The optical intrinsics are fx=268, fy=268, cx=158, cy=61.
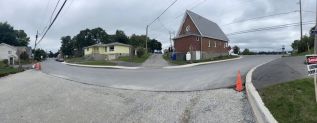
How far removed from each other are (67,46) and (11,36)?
73.7 feet

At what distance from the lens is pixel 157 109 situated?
8602mm

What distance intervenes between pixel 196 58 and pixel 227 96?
113 ft

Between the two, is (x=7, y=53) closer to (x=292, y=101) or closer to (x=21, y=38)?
(x=21, y=38)

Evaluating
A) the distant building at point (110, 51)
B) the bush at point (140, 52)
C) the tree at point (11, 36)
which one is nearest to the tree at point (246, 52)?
the distant building at point (110, 51)

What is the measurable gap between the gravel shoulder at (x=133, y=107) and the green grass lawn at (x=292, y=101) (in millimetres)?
693

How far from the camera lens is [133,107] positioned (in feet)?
29.8

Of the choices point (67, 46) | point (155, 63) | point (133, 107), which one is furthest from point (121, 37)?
point (133, 107)

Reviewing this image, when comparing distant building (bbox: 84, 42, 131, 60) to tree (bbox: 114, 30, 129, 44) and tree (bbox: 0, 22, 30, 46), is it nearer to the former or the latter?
tree (bbox: 114, 30, 129, 44)

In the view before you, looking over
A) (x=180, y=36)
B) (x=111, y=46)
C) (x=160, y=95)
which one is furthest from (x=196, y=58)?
(x=160, y=95)

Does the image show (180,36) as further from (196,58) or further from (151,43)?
(151,43)

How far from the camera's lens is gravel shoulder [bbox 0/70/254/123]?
301 inches

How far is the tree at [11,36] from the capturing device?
101 m

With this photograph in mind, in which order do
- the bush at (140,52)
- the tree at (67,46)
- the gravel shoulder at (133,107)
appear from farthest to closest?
the tree at (67,46)
the bush at (140,52)
the gravel shoulder at (133,107)

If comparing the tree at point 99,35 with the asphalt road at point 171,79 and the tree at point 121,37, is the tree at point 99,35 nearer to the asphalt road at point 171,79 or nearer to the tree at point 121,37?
the tree at point 121,37
